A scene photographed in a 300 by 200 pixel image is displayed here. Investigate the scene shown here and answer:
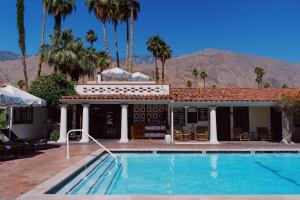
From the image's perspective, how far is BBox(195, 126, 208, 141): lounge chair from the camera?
22711 millimetres

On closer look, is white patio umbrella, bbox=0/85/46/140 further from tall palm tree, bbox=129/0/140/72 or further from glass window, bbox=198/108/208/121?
tall palm tree, bbox=129/0/140/72

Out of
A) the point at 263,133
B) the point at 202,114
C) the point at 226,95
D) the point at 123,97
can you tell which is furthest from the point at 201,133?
the point at 123,97

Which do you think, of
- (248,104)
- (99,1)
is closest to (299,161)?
(248,104)

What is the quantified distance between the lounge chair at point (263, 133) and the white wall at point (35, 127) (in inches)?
656

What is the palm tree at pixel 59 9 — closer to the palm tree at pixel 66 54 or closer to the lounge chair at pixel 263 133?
the palm tree at pixel 66 54

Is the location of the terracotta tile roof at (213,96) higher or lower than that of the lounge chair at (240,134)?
higher

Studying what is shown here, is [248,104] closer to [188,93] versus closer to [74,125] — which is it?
[188,93]

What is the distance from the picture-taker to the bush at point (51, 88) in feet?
81.4

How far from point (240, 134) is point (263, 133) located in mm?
1743

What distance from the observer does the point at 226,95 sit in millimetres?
23609

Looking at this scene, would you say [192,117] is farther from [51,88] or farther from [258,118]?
[51,88]

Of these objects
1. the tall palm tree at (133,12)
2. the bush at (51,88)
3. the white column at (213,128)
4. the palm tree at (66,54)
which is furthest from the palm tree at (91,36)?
the white column at (213,128)

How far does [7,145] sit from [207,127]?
1477cm

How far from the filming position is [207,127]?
24.2 m
